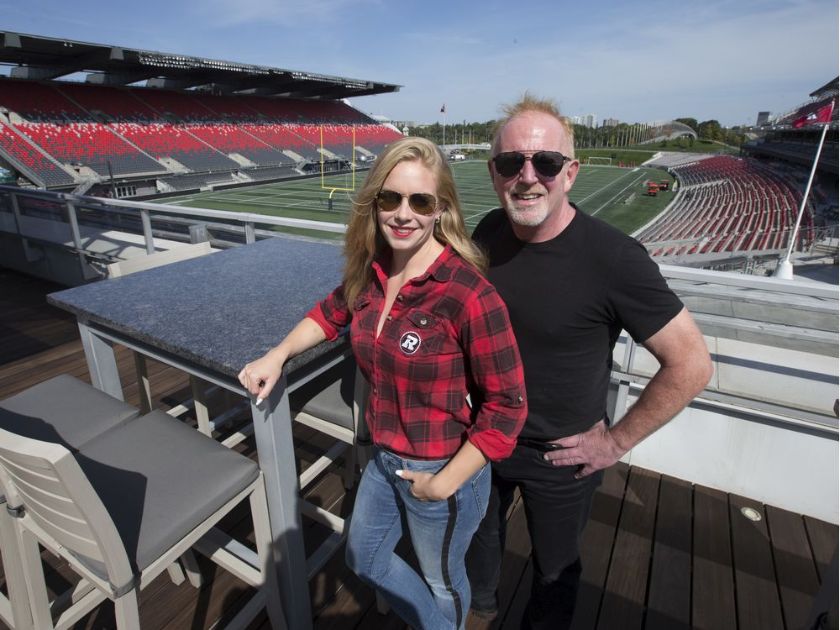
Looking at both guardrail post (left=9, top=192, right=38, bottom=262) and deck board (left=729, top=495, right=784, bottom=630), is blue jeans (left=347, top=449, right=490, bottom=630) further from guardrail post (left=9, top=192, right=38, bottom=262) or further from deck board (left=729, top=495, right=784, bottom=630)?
guardrail post (left=9, top=192, right=38, bottom=262)

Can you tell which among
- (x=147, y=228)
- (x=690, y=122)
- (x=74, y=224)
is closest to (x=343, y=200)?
(x=74, y=224)

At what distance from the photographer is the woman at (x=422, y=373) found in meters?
1.24

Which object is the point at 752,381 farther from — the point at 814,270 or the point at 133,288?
the point at 814,270

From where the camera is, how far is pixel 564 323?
1352mm

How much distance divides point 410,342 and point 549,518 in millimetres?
795

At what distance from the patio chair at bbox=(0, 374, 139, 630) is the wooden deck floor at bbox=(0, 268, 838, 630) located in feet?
1.37

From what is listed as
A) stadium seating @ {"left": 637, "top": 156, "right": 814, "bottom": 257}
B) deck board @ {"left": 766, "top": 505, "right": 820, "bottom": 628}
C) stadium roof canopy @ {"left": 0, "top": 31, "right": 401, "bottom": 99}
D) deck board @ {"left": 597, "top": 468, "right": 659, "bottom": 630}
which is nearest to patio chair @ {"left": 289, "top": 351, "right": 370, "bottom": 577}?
deck board @ {"left": 597, "top": 468, "right": 659, "bottom": 630}

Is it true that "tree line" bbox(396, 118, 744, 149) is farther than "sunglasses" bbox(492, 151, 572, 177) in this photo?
Yes

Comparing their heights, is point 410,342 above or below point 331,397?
above

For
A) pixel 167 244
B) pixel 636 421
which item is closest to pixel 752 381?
pixel 636 421

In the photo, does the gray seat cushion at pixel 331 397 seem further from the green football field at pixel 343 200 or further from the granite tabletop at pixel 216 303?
the green football field at pixel 343 200

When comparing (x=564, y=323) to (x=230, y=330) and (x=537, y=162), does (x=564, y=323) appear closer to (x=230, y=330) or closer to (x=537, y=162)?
(x=537, y=162)

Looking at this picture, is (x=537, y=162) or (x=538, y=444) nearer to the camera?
(x=537, y=162)

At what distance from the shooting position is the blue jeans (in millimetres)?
1375
